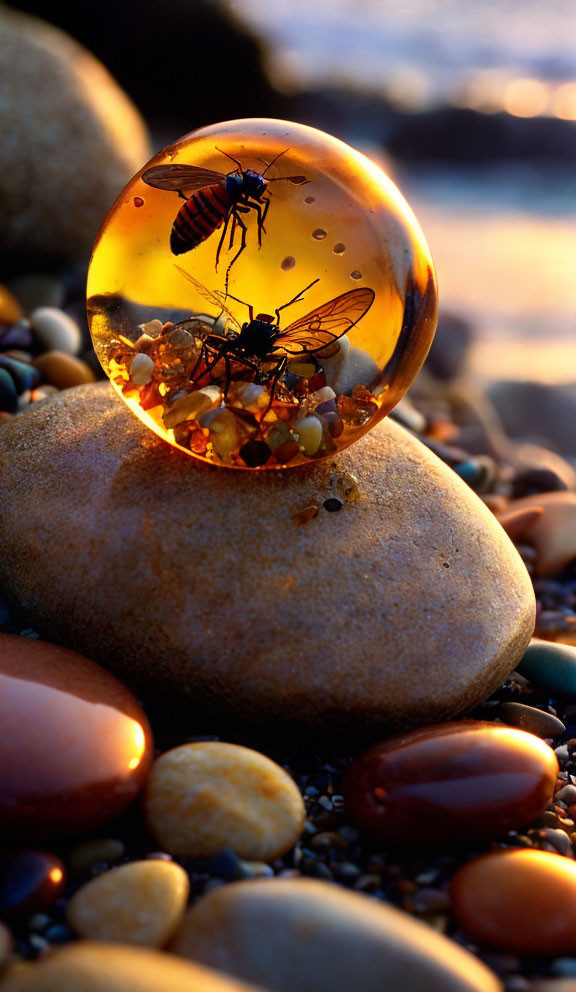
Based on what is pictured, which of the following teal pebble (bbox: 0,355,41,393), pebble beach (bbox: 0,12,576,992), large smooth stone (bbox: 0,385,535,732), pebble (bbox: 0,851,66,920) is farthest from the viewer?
teal pebble (bbox: 0,355,41,393)

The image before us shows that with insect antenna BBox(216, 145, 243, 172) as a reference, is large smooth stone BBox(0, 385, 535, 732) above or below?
below

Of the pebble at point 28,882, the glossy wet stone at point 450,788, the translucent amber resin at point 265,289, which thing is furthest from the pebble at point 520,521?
the pebble at point 28,882

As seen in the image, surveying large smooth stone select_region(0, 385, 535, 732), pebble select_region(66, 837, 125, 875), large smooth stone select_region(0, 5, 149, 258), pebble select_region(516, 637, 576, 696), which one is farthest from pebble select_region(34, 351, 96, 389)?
pebble select_region(66, 837, 125, 875)

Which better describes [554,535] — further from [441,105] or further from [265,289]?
[441,105]

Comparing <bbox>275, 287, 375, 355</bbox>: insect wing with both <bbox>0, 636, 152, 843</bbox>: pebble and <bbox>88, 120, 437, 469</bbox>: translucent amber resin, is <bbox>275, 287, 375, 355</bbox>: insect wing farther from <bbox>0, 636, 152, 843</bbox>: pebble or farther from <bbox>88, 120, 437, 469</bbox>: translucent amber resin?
<bbox>0, 636, 152, 843</bbox>: pebble

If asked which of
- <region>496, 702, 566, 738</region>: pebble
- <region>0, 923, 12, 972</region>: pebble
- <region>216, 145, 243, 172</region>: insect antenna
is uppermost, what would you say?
<region>216, 145, 243, 172</region>: insect antenna

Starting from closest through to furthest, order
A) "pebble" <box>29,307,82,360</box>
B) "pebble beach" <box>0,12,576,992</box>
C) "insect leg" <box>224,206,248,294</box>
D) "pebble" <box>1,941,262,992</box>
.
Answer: "pebble" <box>1,941,262,992</box>, "pebble beach" <box>0,12,576,992</box>, "insect leg" <box>224,206,248,294</box>, "pebble" <box>29,307,82,360</box>

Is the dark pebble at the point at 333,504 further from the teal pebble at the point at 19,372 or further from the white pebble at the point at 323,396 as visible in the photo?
the teal pebble at the point at 19,372

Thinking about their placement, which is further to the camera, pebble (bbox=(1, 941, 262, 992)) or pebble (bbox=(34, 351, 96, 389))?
pebble (bbox=(34, 351, 96, 389))

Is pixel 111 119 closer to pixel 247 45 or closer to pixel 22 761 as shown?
pixel 22 761
